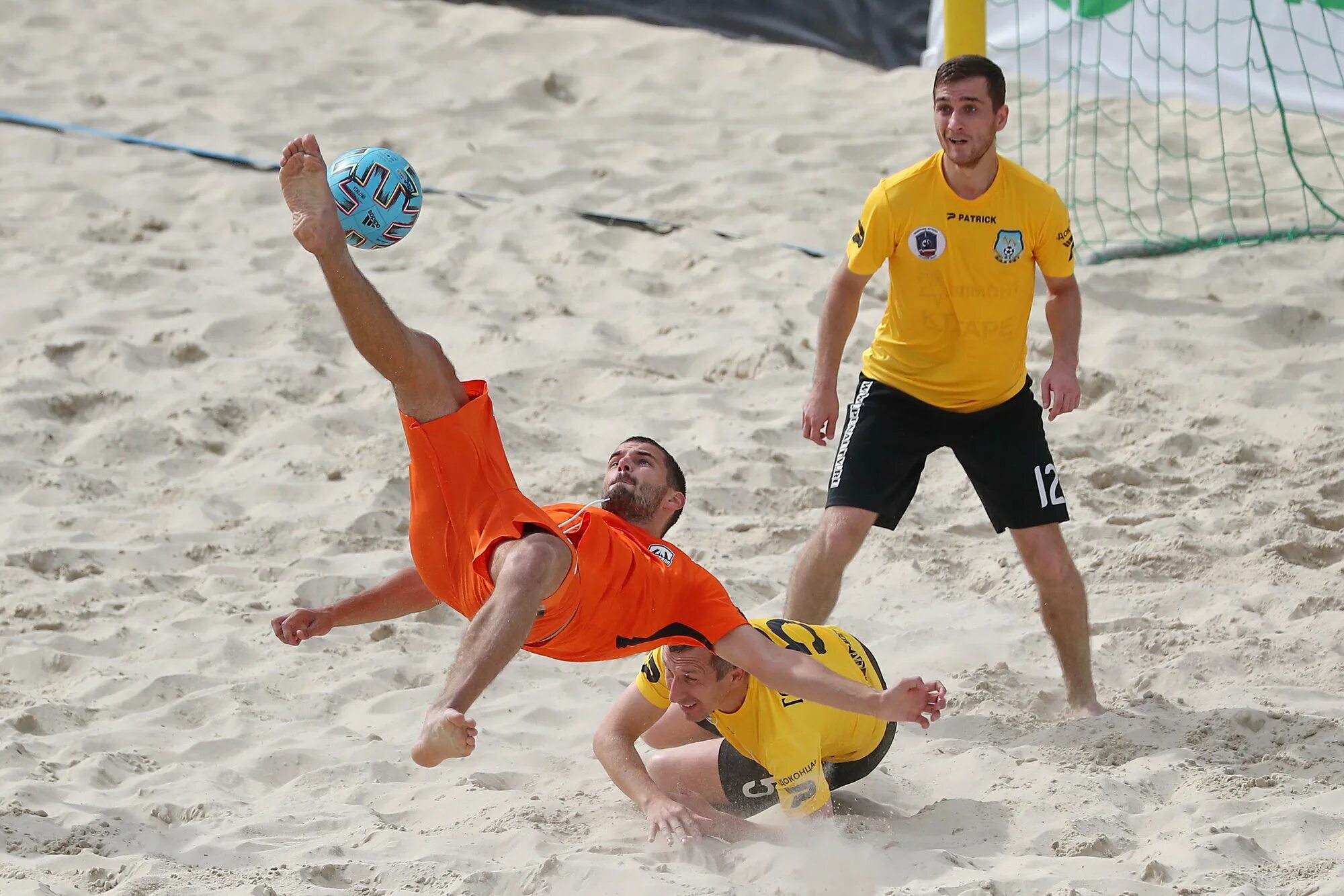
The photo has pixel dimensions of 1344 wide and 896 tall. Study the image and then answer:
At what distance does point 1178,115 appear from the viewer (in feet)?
25.5

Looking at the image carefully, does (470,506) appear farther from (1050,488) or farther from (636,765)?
(1050,488)

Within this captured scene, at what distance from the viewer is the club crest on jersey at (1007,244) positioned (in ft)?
12.9

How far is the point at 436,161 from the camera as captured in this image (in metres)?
7.69

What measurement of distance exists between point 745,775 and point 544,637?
57 cm

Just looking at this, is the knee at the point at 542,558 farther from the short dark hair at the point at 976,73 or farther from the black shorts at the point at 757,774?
the short dark hair at the point at 976,73

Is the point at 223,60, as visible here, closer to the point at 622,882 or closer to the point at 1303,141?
the point at 1303,141

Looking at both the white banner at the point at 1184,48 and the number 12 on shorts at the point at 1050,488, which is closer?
the number 12 on shorts at the point at 1050,488

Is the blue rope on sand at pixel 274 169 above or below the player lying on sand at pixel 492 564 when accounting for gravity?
above

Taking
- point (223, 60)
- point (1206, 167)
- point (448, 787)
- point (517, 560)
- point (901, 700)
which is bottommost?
point (448, 787)

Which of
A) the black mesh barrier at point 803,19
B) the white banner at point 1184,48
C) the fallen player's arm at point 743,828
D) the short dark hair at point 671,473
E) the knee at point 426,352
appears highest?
the black mesh barrier at point 803,19

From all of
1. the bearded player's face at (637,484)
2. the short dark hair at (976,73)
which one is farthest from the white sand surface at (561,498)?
the short dark hair at (976,73)

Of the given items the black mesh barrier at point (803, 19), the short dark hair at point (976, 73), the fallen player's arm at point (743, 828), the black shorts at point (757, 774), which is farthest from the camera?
the black mesh barrier at point (803, 19)


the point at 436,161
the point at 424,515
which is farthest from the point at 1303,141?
the point at 424,515

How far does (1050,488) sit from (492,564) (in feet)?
4.98
